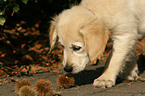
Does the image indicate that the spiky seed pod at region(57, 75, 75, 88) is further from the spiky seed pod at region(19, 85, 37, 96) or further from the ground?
the spiky seed pod at region(19, 85, 37, 96)

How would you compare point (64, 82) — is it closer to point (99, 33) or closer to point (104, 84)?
point (104, 84)

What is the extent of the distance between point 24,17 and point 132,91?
6.72m

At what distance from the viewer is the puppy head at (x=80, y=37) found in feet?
11.9

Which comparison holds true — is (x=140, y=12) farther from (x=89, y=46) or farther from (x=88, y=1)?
(x=89, y=46)

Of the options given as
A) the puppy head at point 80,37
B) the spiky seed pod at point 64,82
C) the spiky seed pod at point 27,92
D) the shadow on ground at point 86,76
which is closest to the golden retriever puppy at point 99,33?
the puppy head at point 80,37

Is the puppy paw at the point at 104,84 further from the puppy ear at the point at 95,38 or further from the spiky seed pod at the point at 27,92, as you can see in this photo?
the spiky seed pod at the point at 27,92

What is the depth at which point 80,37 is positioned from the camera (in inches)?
148

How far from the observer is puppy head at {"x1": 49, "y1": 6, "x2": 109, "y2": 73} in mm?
3629

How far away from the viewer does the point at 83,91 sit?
3.41 m

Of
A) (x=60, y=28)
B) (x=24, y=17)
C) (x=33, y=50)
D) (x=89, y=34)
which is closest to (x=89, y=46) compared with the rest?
(x=89, y=34)

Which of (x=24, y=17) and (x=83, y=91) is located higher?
(x=24, y=17)

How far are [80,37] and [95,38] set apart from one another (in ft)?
0.85

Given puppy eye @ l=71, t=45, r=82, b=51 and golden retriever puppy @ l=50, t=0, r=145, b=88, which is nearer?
golden retriever puppy @ l=50, t=0, r=145, b=88

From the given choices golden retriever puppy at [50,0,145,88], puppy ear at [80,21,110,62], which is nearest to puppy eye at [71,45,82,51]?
golden retriever puppy at [50,0,145,88]
